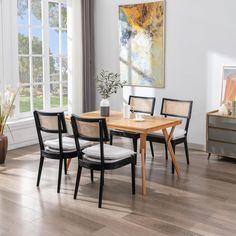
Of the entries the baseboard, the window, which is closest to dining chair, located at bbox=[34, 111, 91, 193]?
the window

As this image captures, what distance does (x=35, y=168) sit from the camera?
5020mm

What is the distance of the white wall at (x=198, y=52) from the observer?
5.55m

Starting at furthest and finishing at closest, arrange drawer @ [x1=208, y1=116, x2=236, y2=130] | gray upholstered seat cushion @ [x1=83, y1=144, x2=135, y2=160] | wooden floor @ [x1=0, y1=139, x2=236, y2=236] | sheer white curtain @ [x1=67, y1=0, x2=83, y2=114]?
1. sheer white curtain @ [x1=67, y1=0, x2=83, y2=114]
2. drawer @ [x1=208, y1=116, x2=236, y2=130]
3. gray upholstered seat cushion @ [x1=83, y1=144, x2=135, y2=160]
4. wooden floor @ [x1=0, y1=139, x2=236, y2=236]

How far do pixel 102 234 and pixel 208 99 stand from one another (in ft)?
10.5

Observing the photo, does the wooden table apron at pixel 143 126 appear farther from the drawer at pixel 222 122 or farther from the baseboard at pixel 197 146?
the baseboard at pixel 197 146

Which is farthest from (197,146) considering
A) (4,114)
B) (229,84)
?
(4,114)

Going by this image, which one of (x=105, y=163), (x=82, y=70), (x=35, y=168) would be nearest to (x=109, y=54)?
(x=82, y=70)

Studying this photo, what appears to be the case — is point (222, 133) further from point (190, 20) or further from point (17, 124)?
point (17, 124)

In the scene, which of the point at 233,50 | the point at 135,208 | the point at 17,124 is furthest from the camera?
the point at 17,124

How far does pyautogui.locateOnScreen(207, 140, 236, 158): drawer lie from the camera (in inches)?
204

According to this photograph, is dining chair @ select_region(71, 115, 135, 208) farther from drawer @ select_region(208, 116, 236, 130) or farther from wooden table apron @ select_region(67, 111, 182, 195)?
drawer @ select_region(208, 116, 236, 130)

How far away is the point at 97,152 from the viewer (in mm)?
3920

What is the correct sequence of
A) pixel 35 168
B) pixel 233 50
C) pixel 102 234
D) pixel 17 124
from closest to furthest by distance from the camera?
pixel 102 234 → pixel 35 168 → pixel 233 50 → pixel 17 124

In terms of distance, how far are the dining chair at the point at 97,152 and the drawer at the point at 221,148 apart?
5.52 ft
